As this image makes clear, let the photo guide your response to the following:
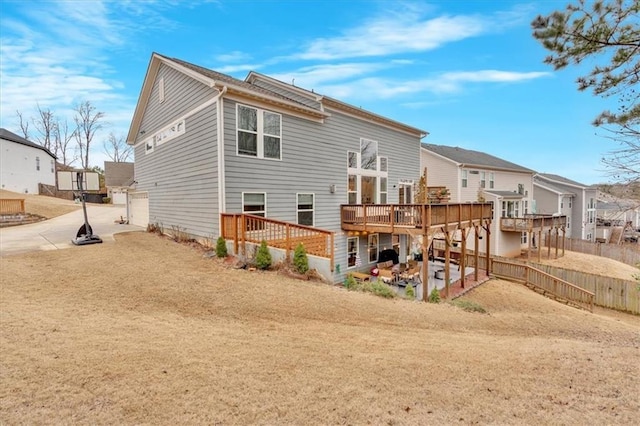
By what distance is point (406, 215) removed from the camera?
1113 cm

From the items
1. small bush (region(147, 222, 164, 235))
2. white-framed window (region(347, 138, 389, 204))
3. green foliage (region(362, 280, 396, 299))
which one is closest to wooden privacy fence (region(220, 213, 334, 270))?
green foliage (region(362, 280, 396, 299))

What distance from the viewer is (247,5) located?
1315 cm

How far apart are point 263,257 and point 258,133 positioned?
4444mm

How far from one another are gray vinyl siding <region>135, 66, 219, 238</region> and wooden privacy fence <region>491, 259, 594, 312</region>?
14.1 meters

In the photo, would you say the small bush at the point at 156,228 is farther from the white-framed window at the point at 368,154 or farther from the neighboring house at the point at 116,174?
the neighboring house at the point at 116,174

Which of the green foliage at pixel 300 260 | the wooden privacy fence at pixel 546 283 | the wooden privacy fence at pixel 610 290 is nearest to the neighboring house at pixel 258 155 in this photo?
the green foliage at pixel 300 260

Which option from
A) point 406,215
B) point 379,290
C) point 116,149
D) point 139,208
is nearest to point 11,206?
point 139,208

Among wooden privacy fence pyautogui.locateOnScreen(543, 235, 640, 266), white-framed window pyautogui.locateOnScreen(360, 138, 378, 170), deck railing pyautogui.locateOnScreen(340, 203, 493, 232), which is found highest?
white-framed window pyautogui.locateOnScreen(360, 138, 378, 170)

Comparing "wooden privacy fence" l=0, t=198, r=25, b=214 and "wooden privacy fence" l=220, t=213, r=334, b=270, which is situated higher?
"wooden privacy fence" l=0, t=198, r=25, b=214

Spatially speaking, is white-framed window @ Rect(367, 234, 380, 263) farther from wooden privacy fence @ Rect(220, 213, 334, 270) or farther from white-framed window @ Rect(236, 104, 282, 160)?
white-framed window @ Rect(236, 104, 282, 160)

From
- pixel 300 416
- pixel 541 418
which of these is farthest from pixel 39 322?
pixel 541 418

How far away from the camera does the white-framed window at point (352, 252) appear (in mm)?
13375

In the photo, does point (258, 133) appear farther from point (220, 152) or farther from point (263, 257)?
point (263, 257)

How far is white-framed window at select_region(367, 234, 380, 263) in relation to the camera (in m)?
14.2
